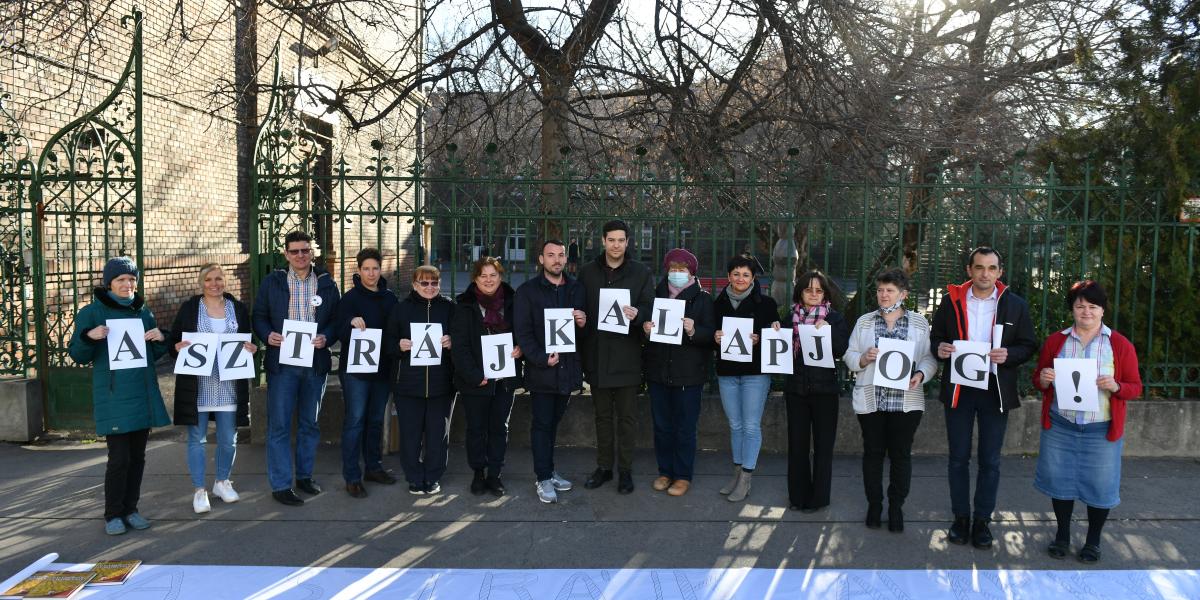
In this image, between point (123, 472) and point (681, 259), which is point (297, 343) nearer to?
point (123, 472)

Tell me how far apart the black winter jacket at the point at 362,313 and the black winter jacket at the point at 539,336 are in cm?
93

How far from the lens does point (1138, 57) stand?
7.29m

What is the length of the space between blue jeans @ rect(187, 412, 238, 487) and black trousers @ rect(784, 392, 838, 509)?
3.67 metres

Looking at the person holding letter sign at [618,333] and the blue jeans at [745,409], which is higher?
the person holding letter sign at [618,333]

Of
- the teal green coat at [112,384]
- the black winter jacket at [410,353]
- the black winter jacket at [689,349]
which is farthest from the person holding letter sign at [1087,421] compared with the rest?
the teal green coat at [112,384]

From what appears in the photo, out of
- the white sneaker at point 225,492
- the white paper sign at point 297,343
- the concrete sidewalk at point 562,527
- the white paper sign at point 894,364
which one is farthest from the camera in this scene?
the white sneaker at point 225,492

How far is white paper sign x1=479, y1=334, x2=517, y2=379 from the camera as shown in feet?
18.2

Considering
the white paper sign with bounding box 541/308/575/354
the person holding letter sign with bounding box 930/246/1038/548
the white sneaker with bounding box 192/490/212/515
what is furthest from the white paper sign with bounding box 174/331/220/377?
the person holding letter sign with bounding box 930/246/1038/548

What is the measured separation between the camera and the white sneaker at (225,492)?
5.56 meters

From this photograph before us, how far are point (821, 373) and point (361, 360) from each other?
3034mm

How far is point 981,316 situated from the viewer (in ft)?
16.1

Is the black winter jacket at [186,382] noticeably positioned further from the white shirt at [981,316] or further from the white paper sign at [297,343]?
the white shirt at [981,316]

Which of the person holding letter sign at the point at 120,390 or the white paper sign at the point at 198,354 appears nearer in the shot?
the person holding letter sign at the point at 120,390

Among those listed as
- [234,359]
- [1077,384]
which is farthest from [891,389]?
[234,359]
